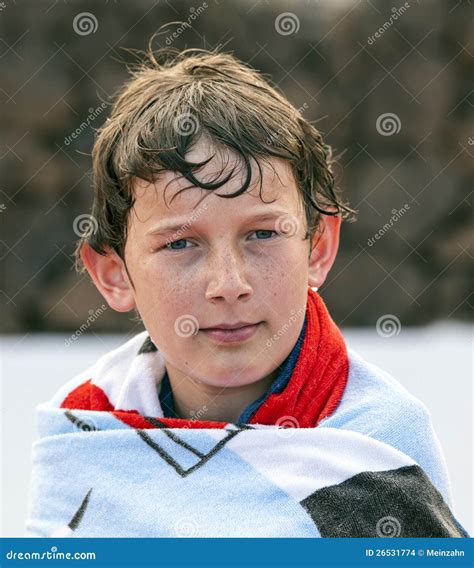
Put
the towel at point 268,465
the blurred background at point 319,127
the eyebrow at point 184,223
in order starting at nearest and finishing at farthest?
the towel at point 268,465 < the eyebrow at point 184,223 < the blurred background at point 319,127

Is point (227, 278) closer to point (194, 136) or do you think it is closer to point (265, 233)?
point (265, 233)

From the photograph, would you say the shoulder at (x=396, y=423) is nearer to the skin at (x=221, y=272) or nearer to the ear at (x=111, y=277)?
the skin at (x=221, y=272)

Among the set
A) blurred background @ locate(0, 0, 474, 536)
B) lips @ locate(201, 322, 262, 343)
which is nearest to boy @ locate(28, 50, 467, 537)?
lips @ locate(201, 322, 262, 343)

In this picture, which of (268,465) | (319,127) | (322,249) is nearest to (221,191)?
(322,249)

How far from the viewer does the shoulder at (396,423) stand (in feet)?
5.52

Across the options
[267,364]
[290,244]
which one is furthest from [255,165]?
[267,364]

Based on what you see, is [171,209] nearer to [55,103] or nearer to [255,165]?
[255,165]

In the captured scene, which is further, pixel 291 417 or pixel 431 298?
pixel 431 298

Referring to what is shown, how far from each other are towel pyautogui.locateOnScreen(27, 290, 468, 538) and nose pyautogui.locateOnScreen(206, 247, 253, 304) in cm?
21

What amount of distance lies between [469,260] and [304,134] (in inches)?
122

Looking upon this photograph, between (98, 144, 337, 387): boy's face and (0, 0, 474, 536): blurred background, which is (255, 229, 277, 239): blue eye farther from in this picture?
(0, 0, 474, 536): blurred background

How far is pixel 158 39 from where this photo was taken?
4633 mm

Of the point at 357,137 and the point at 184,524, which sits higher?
the point at 357,137

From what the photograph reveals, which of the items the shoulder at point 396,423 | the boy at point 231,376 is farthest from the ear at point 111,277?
the shoulder at point 396,423
